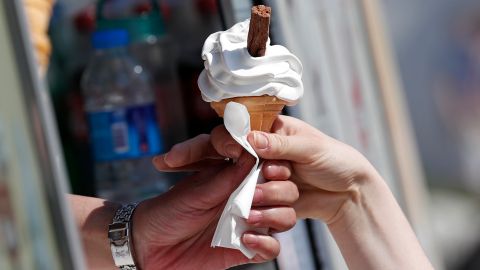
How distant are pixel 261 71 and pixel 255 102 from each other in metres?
0.06

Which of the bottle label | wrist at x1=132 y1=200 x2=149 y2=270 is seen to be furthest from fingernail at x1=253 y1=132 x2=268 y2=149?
the bottle label

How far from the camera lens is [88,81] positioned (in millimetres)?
3439

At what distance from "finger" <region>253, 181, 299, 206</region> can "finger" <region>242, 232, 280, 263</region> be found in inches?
2.3

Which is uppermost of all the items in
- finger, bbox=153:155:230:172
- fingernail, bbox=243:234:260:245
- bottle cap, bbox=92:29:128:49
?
bottle cap, bbox=92:29:128:49

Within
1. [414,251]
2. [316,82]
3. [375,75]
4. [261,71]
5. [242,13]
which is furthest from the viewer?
[375,75]

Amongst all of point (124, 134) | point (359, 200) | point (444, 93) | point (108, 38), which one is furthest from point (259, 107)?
point (444, 93)

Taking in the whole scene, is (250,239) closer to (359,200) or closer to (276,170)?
(276,170)

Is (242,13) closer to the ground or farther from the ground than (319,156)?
farther from the ground

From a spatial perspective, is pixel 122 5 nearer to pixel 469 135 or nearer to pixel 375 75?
pixel 375 75

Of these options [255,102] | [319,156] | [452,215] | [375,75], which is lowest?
[452,215]

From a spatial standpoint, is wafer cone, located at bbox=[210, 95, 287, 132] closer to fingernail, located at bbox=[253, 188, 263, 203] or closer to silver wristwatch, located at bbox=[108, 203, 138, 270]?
fingernail, located at bbox=[253, 188, 263, 203]

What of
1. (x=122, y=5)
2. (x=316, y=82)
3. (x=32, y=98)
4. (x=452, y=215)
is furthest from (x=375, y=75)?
(x=32, y=98)

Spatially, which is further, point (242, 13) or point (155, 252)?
point (242, 13)

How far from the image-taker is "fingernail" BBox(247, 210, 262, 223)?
1648 mm
